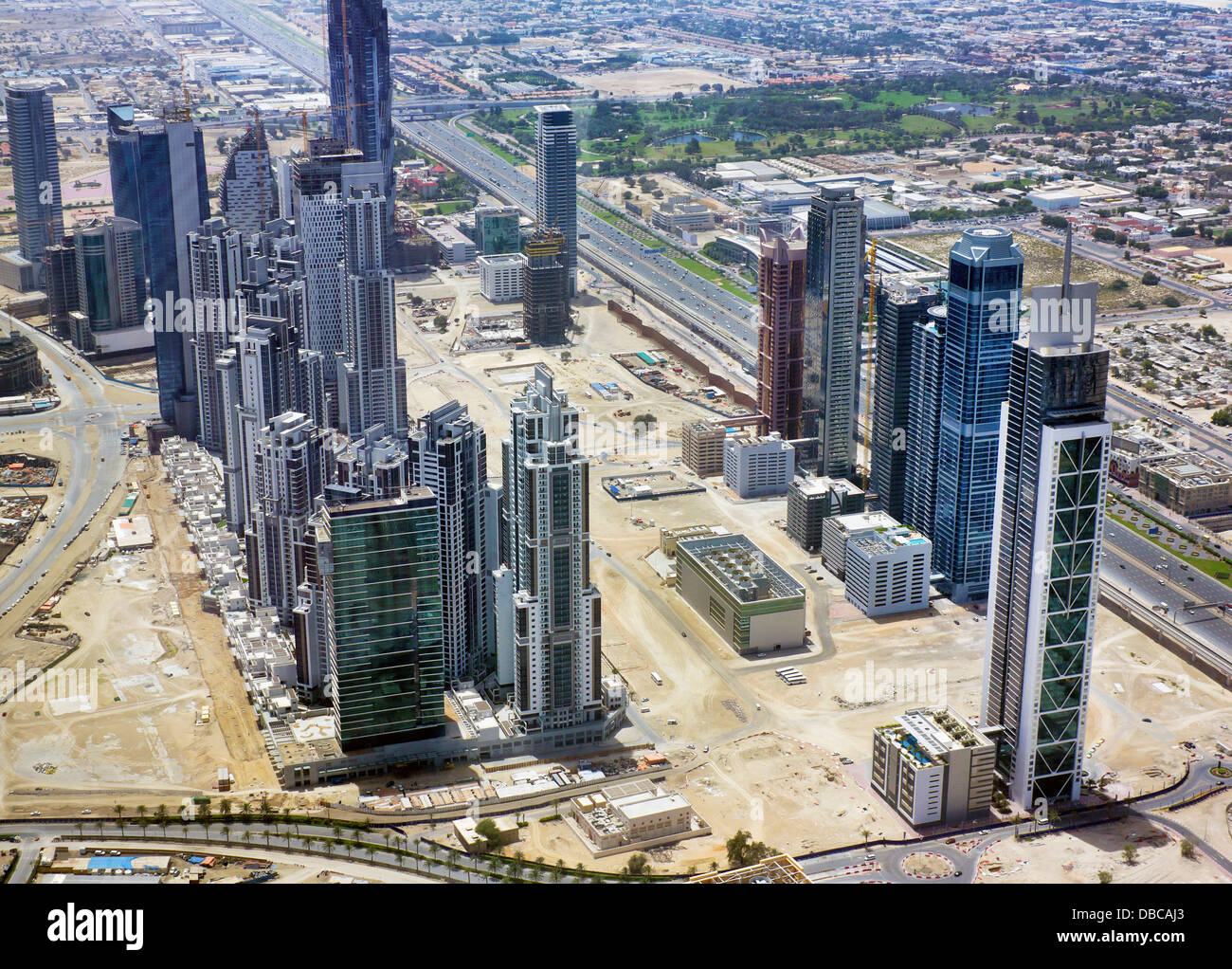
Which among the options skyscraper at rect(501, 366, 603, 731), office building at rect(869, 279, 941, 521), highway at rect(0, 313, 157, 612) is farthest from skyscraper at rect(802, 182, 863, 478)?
highway at rect(0, 313, 157, 612)

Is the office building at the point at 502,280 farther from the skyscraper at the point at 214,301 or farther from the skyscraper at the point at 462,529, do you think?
the skyscraper at the point at 462,529

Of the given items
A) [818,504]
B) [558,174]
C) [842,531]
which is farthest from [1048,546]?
[558,174]

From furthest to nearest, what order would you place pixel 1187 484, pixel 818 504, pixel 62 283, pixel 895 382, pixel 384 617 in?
pixel 62 283 < pixel 1187 484 < pixel 818 504 < pixel 895 382 < pixel 384 617

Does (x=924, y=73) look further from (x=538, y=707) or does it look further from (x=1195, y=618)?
(x=538, y=707)

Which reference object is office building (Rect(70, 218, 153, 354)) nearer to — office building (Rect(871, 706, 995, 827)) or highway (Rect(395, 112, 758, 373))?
highway (Rect(395, 112, 758, 373))

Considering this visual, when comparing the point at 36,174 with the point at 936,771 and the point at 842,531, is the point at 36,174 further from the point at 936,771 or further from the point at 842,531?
the point at 936,771
